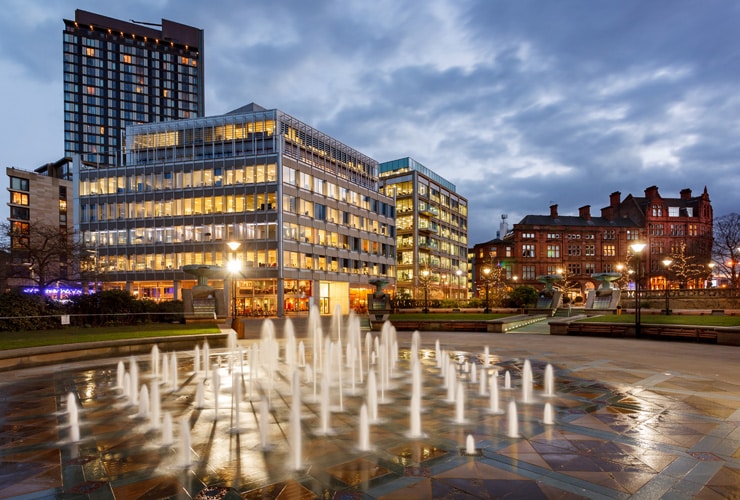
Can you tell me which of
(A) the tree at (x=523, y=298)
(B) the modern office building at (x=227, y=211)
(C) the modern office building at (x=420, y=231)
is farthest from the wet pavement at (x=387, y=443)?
(C) the modern office building at (x=420, y=231)

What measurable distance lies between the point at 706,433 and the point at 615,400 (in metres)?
2.26

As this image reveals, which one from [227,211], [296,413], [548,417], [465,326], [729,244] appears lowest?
[465,326]

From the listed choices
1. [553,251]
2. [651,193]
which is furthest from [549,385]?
[651,193]

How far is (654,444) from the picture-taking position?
21.6ft

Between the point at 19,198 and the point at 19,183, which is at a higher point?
the point at 19,183

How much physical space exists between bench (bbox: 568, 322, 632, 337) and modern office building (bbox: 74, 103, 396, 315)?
37853 mm

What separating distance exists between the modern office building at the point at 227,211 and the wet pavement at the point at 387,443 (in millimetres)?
45537

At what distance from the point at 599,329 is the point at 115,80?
469 ft

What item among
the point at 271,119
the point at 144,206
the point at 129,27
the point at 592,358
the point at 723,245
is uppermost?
the point at 129,27

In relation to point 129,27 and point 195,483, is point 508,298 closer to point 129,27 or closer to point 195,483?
point 195,483

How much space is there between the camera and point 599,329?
2434 cm

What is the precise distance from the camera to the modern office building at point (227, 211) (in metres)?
56.8

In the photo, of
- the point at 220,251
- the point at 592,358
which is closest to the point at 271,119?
the point at 220,251

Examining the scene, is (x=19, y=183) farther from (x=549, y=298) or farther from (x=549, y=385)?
(x=549, y=385)
